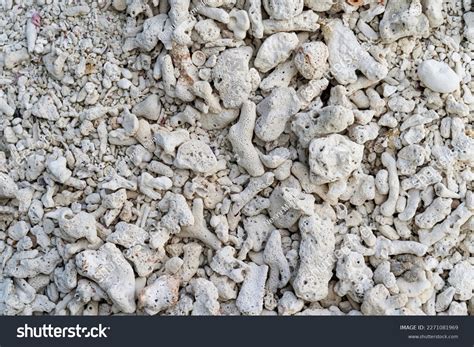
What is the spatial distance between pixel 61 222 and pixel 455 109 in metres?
1.47

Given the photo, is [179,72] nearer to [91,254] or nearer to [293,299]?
[91,254]

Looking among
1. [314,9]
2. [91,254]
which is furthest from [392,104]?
[91,254]

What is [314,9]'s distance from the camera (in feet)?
8.73

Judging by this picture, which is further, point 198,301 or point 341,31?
point 341,31

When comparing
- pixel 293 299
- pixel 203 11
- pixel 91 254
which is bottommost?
pixel 293 299

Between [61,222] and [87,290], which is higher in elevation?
[61,222]

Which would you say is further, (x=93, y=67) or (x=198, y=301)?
(x=93, y=67)

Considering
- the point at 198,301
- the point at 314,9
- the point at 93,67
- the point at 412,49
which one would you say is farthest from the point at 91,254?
the point at 412,49

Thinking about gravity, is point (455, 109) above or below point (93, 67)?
below

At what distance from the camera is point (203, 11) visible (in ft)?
8.61

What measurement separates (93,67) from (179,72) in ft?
1.12

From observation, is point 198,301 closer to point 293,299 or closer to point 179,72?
point 293,299

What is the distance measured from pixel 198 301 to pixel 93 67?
3.14 ft

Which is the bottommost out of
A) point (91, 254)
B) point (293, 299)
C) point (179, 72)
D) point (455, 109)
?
point (293, 299)
